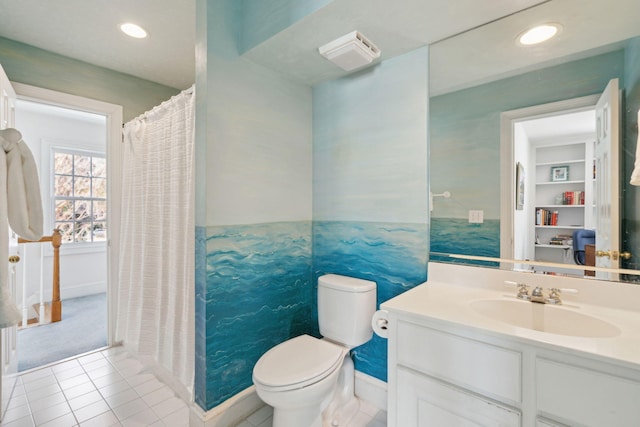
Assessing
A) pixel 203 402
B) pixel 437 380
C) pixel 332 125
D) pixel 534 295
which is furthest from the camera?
pixel 332 125

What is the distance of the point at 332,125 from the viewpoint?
2012mm

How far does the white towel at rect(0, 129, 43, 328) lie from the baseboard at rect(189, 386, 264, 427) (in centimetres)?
98

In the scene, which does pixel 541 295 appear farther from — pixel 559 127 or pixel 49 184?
pixel 49 184

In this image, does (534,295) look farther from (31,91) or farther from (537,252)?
(31,91)

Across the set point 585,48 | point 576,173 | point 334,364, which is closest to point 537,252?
point 576,173

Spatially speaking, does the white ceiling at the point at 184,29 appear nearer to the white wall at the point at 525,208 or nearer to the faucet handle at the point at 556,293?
the white wall at the point at 525,208

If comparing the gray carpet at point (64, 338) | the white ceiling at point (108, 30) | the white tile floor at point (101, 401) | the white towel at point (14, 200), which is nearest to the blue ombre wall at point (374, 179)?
the white tile floor at point (101, 401)

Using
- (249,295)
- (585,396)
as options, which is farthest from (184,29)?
(585,396)

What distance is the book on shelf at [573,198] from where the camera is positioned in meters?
1.21

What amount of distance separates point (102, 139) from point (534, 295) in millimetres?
5215

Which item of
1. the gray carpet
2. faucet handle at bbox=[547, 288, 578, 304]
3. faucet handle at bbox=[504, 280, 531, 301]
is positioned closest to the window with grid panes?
the gray carpet

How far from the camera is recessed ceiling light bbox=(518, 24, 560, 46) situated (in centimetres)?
127

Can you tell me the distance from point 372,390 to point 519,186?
143 centimetres

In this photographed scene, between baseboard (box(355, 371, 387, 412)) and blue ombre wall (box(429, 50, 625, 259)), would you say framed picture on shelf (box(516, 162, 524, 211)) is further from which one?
baseboard (box(355, 371, 387, 412))
